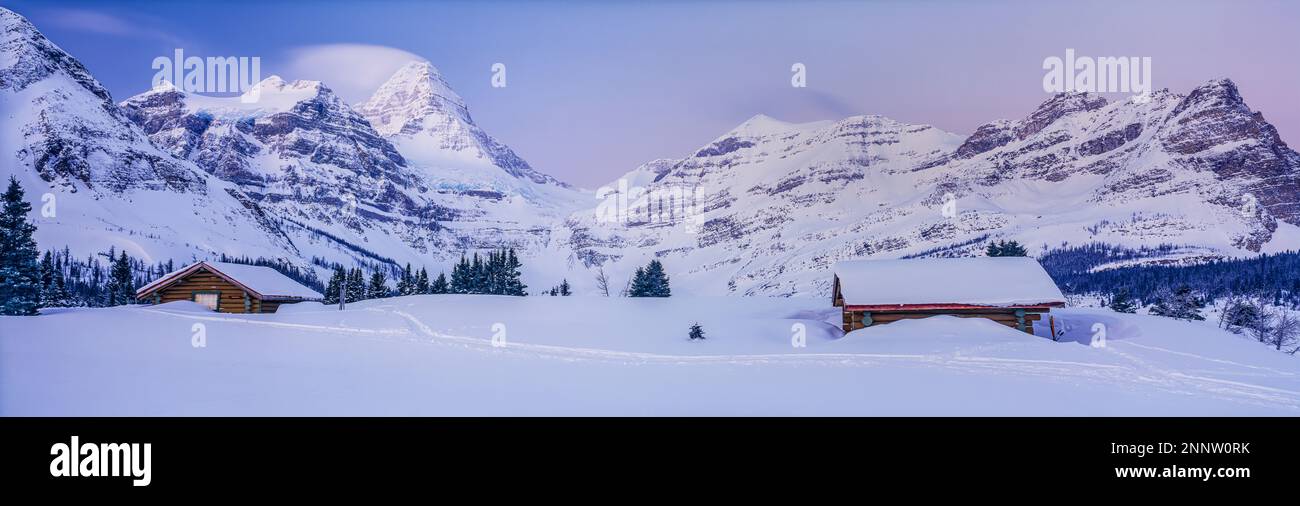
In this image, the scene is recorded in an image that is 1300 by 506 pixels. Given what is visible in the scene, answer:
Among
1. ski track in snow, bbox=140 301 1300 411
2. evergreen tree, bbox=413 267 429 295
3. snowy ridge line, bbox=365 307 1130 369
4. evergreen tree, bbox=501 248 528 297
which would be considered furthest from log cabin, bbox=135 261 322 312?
evergreen tree, bbox=413 267 429 295

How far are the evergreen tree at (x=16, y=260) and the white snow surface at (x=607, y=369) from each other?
12.2ft

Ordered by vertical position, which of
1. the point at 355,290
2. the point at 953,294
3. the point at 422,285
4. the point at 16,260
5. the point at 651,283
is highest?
the point at 16,260

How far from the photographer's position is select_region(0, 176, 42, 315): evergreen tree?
60.3 ft

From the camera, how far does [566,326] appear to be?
65.0 ft

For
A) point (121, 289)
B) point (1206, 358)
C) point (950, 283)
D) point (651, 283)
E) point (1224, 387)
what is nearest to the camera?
point (1224, 387)

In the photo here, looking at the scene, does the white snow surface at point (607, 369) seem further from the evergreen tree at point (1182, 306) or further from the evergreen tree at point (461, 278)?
the evergreen tree at point (461, 278)

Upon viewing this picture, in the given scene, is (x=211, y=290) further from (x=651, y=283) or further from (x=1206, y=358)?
(x=1206, y=358)

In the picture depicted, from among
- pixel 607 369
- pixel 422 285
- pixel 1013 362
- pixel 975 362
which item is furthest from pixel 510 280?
pixel 1013 362

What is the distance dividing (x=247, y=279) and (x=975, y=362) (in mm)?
26453

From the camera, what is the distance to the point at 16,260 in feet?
63.4
